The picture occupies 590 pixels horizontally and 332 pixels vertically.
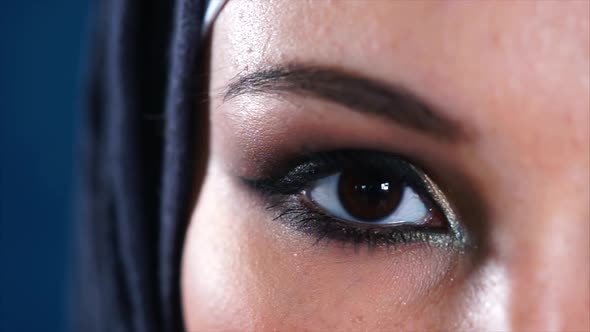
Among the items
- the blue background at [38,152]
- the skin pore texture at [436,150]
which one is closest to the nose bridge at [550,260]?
the skin pore texture at [436,150]

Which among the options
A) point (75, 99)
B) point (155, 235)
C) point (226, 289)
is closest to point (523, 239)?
point (226, 289)

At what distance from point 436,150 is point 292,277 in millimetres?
199

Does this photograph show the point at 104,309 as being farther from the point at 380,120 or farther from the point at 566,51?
the point at 566,51

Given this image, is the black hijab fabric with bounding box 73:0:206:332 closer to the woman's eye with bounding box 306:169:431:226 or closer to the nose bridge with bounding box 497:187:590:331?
the woman's eye with bounding box 306:169:431:226

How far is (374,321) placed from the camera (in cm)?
61

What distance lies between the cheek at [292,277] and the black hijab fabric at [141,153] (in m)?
0.07

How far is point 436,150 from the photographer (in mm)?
564

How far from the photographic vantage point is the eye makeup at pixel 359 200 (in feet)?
2.01

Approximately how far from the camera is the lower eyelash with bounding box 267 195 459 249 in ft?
2.03

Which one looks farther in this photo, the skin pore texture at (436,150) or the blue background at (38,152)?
the blue background at (38,152)

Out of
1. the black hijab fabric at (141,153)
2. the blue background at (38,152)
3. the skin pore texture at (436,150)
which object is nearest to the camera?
the skin pore texture at (436,150)

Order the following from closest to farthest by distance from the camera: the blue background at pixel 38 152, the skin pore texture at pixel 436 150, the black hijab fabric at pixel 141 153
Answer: the skin pore texture at pixel 436 150 < the black hijab fabric at pixel 141 153 < the blue background at pixel 38 152

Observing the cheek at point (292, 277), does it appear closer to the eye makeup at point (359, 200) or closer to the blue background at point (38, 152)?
the eye makeup at point (359, 200)

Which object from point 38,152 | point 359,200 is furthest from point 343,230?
point 38,152
